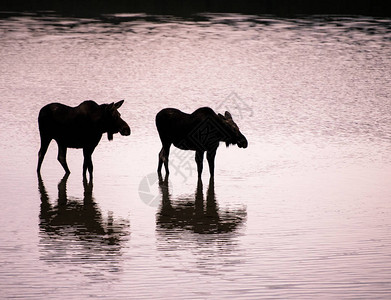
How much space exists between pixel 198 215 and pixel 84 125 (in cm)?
297

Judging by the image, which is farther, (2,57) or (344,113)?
(2,57)

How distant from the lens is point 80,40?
33750 millimetres

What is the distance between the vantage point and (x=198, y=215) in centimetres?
1470

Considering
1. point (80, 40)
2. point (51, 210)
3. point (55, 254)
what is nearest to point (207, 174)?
point (51, 210)

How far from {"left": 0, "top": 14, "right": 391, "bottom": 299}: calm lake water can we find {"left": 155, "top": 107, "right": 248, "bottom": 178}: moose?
474mm

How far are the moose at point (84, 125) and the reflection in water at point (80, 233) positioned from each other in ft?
3.17

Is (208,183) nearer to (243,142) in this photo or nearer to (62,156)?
(243,142)

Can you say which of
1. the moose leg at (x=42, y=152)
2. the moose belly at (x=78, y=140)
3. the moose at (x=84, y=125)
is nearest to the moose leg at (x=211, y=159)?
the moose at (x=84, y=125)

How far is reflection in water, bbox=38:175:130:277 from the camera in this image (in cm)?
1222

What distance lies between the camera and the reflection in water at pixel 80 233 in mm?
12219

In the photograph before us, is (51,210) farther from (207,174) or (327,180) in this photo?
(327,180)

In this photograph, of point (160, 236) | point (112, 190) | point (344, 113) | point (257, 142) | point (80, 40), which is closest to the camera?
point (160, 236)

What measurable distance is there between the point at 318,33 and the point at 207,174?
19.6 metres

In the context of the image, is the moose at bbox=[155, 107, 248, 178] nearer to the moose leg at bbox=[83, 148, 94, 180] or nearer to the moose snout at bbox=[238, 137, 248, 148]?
the moose snout at bbox=[238, 137, 248, 148]
